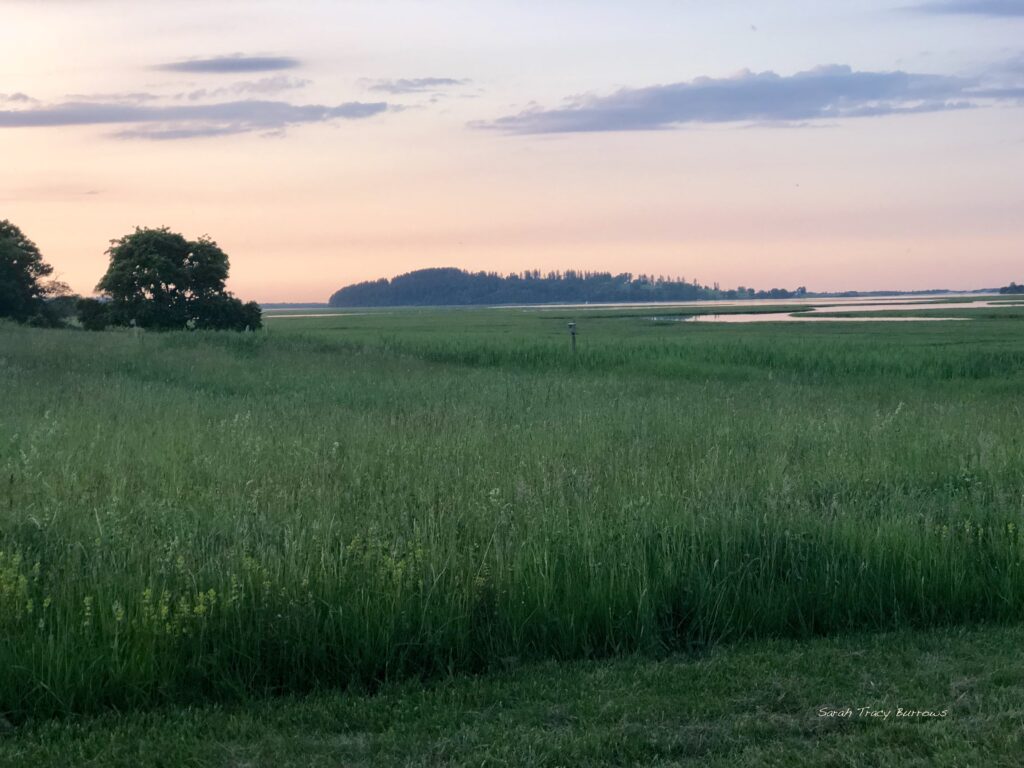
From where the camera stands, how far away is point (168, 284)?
175ft

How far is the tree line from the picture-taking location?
52531mm

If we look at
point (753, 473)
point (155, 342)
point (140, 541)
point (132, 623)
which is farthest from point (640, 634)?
point (155, 342)

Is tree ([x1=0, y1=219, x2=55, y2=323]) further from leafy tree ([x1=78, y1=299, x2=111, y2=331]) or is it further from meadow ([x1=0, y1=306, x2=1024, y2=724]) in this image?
meadow ([x1=0, y1=306, x2=1024, y2=724])

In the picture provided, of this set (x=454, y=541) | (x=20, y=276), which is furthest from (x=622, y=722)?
(x=20, y=276)

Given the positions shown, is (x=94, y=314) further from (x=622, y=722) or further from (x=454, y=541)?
(x=622, y=722)

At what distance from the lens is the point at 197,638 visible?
210 inches

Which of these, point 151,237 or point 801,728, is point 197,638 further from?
point 151,237

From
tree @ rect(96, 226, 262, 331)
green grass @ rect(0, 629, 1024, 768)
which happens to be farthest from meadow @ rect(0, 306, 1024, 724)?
tree @ rect(96, 226, 262, 331)

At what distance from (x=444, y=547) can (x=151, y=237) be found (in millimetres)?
51622

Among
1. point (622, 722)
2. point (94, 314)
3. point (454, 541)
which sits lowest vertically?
point (622, 722)

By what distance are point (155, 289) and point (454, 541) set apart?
167ft

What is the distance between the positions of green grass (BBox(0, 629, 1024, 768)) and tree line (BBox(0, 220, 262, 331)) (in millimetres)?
50268

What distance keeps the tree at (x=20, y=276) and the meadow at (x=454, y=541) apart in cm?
4626

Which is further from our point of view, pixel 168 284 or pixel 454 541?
pixel 168 284
